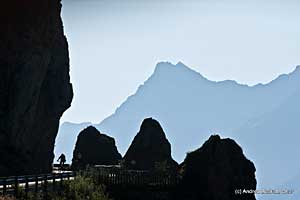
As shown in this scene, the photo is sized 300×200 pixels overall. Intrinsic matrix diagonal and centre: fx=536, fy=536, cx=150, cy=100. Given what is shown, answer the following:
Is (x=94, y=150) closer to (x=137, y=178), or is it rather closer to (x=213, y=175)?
(x=137, y=178)

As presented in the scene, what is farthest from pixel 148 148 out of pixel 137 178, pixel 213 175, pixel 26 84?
pixel 137 178

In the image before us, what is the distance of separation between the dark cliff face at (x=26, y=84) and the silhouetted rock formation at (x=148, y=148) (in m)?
12.6

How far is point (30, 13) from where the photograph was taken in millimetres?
56312

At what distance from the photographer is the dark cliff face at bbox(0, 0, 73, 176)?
170 feet

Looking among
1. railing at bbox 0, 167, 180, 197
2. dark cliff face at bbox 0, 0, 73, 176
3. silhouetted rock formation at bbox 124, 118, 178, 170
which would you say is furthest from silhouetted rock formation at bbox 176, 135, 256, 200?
silhouetted rock formation at bbox 124, 118, 178, 170

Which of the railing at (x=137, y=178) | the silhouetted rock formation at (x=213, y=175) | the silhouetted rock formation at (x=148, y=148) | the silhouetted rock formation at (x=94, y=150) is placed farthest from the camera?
the silhouetted rock formation at (x=94, y=150)

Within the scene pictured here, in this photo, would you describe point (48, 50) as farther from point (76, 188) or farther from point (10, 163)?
point (76, 188)

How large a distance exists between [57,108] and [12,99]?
53.3 feet

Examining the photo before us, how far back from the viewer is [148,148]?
75.2 meters

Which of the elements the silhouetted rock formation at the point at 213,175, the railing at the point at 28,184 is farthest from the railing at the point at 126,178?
the silhouetted rock formation at the point at 213,175

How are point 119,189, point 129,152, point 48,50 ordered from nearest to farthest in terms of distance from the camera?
point 119,189, point 48,50, point 129,152

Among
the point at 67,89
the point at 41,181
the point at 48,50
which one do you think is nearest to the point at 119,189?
the point at 41,181

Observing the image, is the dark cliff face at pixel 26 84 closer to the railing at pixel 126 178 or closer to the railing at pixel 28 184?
the railing at pixel 126 178

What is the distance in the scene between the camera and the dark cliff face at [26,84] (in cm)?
5188
